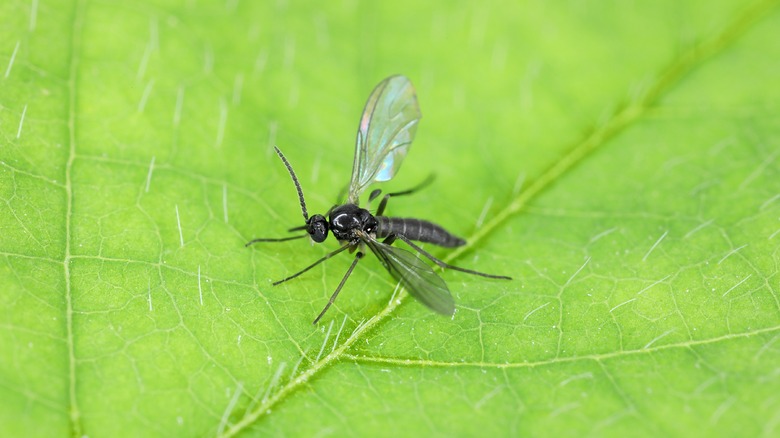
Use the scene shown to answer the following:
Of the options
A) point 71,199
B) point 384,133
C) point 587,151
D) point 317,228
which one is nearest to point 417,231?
point 317,228

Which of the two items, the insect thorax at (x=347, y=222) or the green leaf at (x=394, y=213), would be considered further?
the insect thorax at (x=347, y=222)

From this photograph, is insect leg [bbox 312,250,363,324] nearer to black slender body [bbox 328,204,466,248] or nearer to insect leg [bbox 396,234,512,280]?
black slender body [bbox 328,204,466,248]

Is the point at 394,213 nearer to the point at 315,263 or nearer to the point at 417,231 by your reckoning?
the point at 417,231

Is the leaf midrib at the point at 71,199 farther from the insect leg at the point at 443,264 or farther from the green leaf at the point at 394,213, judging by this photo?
the insect leg at the point at 443,264

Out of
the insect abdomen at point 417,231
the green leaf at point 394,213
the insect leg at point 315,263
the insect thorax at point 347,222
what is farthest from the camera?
the insect thorax at point 347,222

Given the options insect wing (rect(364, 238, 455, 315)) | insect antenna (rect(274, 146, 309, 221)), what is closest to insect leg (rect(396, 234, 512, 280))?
insect wing (rect(364, 238, 455, 315))

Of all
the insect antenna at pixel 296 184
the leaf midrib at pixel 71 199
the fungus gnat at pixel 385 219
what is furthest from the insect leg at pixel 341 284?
the leaf midrib at pixel 71 199
